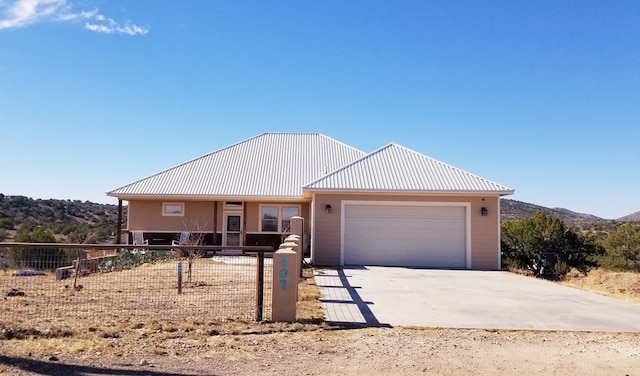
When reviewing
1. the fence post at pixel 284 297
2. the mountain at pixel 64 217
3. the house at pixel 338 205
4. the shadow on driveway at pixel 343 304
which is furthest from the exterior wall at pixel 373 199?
the mountain at pixel 64 217

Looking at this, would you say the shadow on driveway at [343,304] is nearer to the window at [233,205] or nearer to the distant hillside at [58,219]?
the window at [233,205]

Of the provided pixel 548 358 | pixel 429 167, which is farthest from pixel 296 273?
pixel 429 167

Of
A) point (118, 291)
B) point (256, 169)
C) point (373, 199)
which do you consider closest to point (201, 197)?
point (256, 169)

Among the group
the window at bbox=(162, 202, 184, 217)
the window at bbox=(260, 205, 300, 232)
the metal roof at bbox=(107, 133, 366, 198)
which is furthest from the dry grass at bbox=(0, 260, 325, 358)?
the window at bbox=(260, 205, 300, 232)

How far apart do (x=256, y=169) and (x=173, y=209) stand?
4.61 metres

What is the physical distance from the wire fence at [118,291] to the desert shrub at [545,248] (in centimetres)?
1453

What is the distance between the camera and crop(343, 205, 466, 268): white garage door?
65.1 ft

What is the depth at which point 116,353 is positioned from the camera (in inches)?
269

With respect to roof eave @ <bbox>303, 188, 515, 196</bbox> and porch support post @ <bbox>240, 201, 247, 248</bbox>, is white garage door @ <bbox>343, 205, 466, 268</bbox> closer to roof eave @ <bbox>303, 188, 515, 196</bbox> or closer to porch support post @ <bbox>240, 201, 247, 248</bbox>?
roof eave @ <bbox>303, 188, 515, 196</bbox>

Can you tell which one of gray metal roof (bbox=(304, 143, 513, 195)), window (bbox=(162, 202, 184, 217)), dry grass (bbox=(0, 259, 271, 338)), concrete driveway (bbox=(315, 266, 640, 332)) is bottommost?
concrete driveway (bbox=(315, 266, 640, 332))

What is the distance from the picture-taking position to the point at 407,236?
19953 millimetres

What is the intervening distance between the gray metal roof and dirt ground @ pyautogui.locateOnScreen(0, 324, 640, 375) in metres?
11.4

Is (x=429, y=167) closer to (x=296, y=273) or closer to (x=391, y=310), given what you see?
(x=391, y=310)

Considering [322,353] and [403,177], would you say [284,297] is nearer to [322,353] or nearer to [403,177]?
[322,353]
